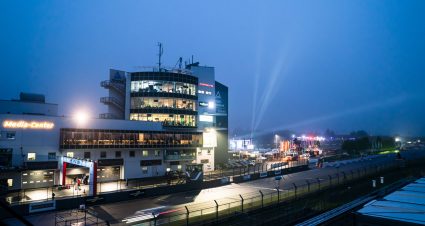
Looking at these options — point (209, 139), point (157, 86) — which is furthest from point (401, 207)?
point (157, 86)

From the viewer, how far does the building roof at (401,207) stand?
509 inches

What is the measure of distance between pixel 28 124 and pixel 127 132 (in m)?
14.7

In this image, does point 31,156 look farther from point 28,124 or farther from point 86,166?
point 86,166

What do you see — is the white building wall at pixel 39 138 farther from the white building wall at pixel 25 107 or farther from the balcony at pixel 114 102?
the balcony at pixel 114 102

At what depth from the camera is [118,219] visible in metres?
27.0

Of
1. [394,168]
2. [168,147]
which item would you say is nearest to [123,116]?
[168,147]

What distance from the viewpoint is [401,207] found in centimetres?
1533

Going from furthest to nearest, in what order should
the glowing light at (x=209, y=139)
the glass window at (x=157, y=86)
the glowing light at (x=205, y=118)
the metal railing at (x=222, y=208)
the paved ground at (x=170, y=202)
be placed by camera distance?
the glowing light at (x=205, y=118) → the glowing light at (x=209, y=139) → the glass window at (x=157, y=86) → the paved ground at (x=170, y=202) → the metal railing at (x=222, y=208)

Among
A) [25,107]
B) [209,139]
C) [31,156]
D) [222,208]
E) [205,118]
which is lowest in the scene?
[222,208]

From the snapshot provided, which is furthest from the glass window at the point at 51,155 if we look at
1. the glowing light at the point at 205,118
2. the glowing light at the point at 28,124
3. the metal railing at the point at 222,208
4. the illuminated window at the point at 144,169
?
the glowing light at the point at 205,118

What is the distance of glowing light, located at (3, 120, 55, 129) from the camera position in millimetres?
41987

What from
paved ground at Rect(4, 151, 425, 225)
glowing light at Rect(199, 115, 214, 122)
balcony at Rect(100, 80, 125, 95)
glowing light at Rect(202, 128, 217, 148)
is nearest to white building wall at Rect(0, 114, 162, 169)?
balcony at Rect(100, 80, 125, 95)

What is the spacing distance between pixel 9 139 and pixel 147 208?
24.1 m

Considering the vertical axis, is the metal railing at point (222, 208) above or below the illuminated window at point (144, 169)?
below
